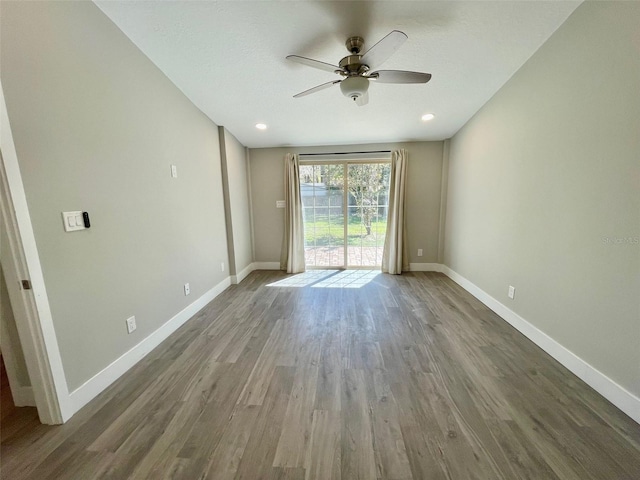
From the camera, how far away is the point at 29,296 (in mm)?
1237

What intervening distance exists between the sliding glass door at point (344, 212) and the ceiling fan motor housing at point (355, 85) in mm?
2337

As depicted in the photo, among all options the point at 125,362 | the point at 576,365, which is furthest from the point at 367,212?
the point at 125,362

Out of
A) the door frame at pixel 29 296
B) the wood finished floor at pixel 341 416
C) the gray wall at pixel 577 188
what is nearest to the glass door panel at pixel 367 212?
the gray wall at pixel 577 188

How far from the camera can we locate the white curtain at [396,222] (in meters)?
3.95

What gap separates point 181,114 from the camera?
97.9 inches

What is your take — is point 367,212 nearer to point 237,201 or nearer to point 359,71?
point 237,201

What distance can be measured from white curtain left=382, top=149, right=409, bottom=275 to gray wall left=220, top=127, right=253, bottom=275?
246cm

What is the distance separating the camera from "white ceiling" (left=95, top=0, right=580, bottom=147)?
1606 millimetres

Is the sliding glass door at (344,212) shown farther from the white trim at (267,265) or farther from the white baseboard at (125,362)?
the white baseboard at (125,362)

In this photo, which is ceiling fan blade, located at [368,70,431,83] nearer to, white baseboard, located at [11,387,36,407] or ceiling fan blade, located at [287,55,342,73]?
ceiling fan blade, located at [287,55,342,73]

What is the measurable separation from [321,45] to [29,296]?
248 centimetres

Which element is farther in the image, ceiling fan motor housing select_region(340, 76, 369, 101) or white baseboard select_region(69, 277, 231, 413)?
ceiling fan motor housing select_region(340, 76, 369, 101)

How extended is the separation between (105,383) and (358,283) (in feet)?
9.59

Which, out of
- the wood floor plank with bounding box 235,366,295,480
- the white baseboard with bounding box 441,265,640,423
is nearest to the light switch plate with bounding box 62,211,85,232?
the wood floor plank with bounding box 235,366,295,480
